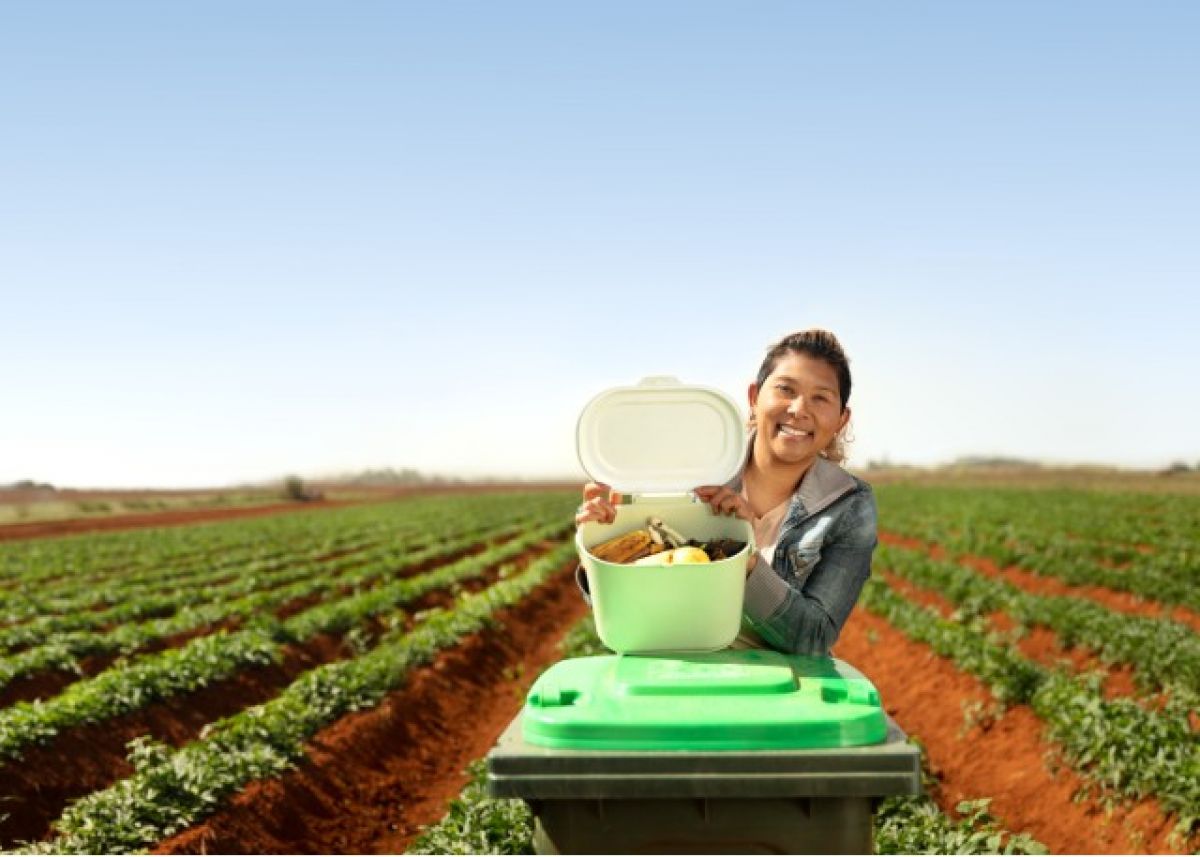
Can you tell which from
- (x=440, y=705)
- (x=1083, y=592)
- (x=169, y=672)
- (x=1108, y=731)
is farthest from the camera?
(x=1083, y=592)

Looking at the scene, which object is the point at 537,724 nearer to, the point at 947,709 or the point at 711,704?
the point at 711,704

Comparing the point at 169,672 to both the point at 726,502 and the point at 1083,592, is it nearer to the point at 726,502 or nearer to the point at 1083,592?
the point at 726,502

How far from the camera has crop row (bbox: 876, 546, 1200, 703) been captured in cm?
896

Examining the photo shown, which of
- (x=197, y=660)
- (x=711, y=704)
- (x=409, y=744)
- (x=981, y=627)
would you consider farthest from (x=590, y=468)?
(x=981, y=627)

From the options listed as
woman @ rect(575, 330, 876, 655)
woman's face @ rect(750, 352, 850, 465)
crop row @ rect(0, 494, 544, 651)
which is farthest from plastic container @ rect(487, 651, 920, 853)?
crop row @ rect(0, 494, 544, 651)

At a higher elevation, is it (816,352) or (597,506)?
(816,352)

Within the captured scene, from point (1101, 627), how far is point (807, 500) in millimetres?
9022

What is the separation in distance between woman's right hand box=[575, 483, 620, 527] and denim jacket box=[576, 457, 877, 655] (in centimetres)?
22

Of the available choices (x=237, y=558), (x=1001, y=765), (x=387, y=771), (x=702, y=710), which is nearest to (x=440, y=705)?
(x=387, y=771)

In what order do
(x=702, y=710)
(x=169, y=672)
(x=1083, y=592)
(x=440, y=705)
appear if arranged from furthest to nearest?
(x=1083, y=592), (x=440, y=705), (x=169, y=672), (x=702, y=710)

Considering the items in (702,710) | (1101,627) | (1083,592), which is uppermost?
(702,710)

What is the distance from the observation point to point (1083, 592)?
1570 centimetres

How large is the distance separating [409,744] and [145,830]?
308 cm

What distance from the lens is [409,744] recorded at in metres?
8.85
